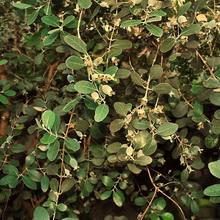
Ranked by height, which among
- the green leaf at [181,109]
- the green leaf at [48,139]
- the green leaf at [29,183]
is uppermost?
the green leaf at [48,139]

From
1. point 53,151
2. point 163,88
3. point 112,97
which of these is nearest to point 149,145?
point 163,88

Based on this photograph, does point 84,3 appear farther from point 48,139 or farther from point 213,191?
point 213,191

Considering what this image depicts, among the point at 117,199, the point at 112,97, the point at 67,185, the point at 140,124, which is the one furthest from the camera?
the point at 112,97

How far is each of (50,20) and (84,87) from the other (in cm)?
31

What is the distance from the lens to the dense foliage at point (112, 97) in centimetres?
95

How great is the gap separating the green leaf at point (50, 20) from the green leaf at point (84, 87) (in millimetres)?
283

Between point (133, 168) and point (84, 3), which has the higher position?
point (84, 3)

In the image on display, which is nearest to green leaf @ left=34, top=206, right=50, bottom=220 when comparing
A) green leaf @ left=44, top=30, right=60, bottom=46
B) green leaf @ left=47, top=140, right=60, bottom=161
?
green leaf @ left=47, top=140, right=60, bottom=161

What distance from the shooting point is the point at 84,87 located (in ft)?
2.81

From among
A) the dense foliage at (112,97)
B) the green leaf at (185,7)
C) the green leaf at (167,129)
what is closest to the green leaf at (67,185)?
the dense foliage at (112,97)

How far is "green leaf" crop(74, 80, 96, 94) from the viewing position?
849 millimetres

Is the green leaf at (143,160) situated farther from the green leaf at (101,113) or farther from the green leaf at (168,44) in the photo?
the green leaf at (168,44)

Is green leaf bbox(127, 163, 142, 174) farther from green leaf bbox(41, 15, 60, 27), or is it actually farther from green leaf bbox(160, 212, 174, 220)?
green leaf bbox(41, 15, 60, 27)

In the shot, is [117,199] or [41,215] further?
[117,199]
